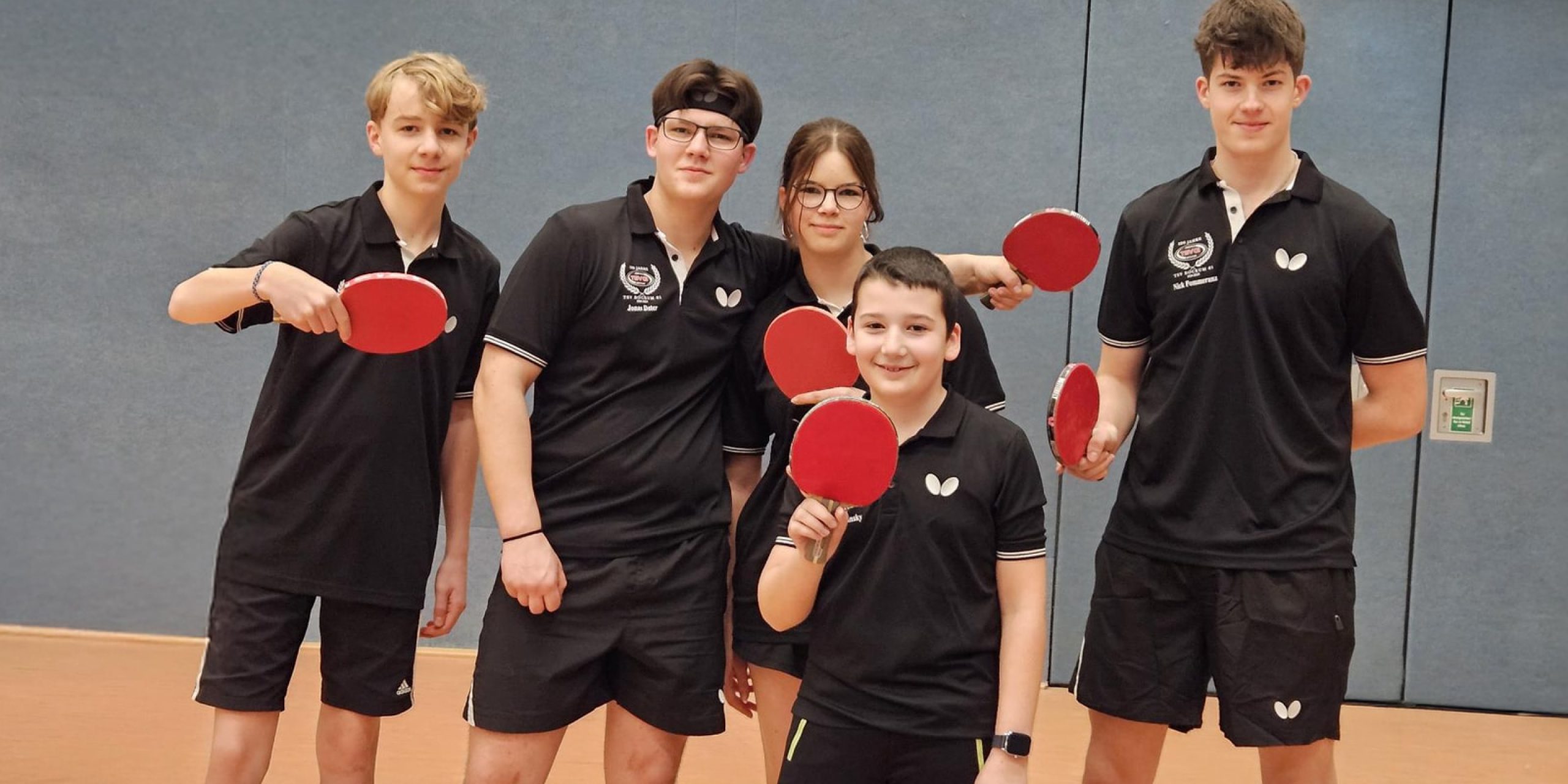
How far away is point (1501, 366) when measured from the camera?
5.52 meters

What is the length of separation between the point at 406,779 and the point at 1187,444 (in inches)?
108

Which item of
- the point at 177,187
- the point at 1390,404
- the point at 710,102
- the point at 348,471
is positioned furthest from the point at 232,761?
the point at 177,187

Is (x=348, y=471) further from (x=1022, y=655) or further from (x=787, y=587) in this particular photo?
(x=1022, y=655)

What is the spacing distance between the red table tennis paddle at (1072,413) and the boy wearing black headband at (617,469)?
29.7 inches

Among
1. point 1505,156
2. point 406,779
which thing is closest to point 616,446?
point 406,779

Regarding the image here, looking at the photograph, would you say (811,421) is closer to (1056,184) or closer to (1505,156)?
(1056,184)

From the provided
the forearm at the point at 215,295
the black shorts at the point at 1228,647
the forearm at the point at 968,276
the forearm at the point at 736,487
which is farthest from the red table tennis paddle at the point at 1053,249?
the forearm at the point at 215,295

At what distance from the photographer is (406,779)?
421cm

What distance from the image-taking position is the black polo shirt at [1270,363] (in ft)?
9.02

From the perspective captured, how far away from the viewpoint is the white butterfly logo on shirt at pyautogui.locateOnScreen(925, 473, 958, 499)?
2578 millimetres

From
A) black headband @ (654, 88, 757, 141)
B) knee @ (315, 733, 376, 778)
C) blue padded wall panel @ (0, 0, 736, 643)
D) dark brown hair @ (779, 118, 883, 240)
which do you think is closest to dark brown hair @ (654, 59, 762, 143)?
black headband @ (654, 88, 757, 141)

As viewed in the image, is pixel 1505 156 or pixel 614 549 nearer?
pixel 614 549

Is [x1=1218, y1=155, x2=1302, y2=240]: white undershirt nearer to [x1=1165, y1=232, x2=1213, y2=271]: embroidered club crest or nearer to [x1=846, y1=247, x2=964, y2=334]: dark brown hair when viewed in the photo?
[x1=1165, y1=232, x2=1213, y2=271]: embroidered club crest

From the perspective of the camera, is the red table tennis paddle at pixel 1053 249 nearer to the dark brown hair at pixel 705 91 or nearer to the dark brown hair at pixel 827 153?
the dark brown hair at pixel 827 153
